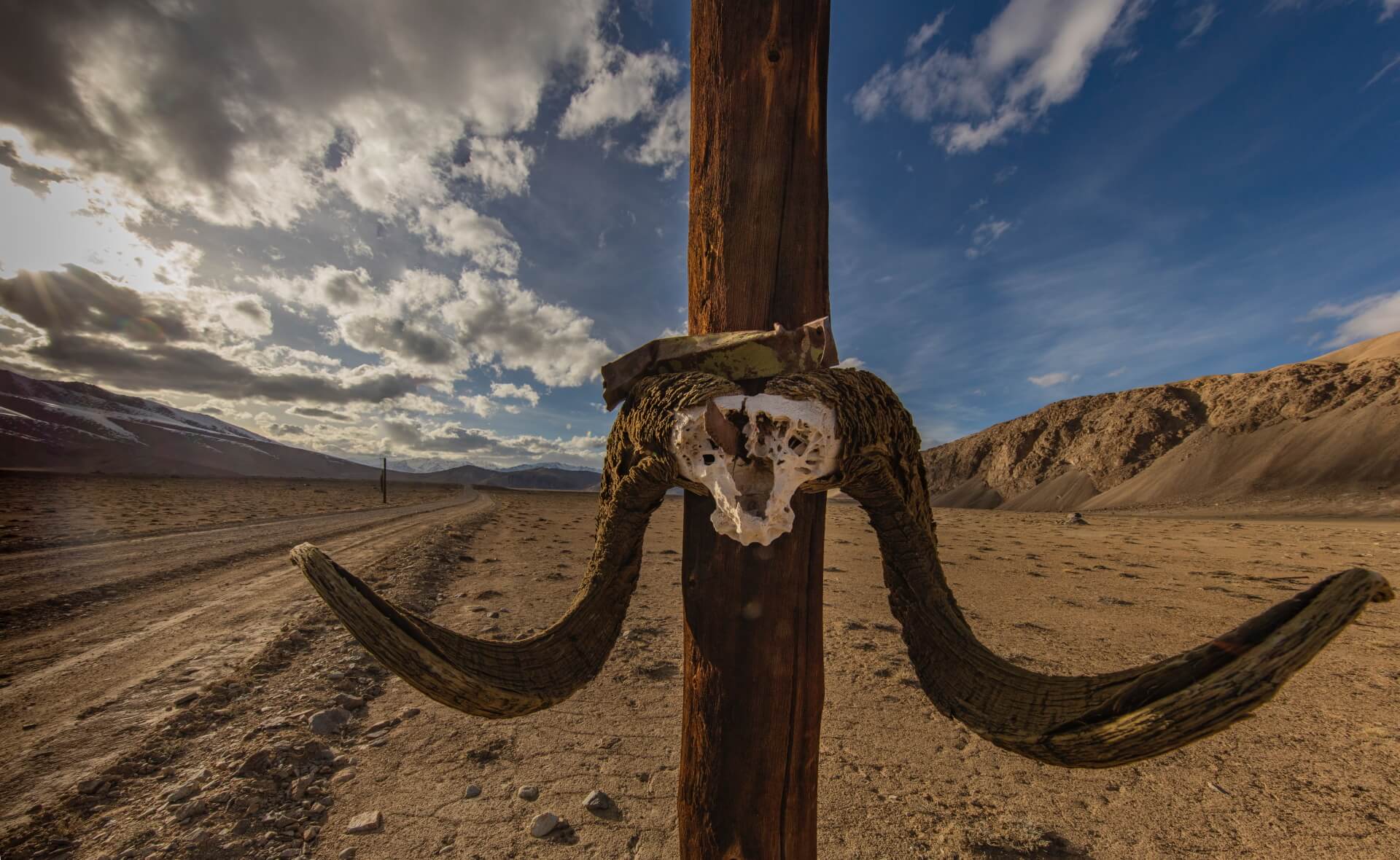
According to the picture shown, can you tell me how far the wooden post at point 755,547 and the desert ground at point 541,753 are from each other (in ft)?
6.89

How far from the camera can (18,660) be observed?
523cm

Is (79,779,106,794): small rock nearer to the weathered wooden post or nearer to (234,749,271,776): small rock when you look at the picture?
(234,749,271,776): small rock

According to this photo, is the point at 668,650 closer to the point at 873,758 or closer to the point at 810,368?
the point at 873,758

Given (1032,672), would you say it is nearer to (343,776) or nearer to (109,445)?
(343,776)

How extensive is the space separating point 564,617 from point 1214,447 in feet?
187

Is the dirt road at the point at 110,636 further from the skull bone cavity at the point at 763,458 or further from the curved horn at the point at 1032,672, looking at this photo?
the curved horn at the point at 1032,672

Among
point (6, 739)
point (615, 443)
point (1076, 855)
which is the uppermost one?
point (615, 443)

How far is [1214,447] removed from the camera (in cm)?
4006

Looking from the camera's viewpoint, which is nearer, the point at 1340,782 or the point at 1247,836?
the point at 1247,836

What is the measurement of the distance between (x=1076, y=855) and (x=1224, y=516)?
1500 inches

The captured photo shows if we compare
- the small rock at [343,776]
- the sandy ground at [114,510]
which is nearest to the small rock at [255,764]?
the small rock at [343,776]

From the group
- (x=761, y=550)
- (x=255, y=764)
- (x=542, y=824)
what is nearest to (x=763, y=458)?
(x=761, y=550)

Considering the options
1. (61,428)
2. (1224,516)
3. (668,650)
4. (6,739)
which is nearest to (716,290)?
(668,650)

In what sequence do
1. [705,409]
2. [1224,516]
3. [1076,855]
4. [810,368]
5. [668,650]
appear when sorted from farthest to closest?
[1224,516]
[668,650]
[1076,855]
[810,368]
[705,409]
